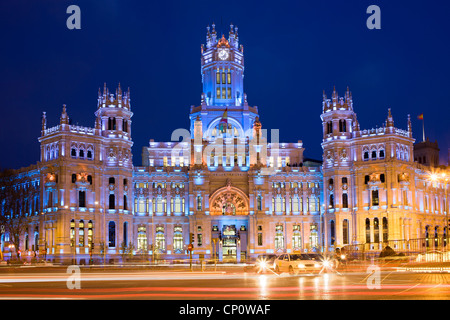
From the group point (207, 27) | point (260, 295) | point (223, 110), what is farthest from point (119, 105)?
point (260, 295)

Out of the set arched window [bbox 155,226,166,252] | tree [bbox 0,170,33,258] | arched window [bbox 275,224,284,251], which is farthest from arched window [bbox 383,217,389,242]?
tree [bbox 0,170,33,258]

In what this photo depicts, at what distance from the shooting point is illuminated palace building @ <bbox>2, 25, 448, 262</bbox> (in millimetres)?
106000

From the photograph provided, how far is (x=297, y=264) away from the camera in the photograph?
50625mm

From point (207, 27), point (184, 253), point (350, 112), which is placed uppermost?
point (207, 27)

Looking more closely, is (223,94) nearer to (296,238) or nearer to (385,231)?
(296,238)

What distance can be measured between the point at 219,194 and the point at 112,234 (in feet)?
66.9

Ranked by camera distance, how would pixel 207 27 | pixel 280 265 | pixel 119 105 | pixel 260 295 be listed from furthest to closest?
pixel 207 27
pixel 119 105
pixel 280 265
pixel 260 295

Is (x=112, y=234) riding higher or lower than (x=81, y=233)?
lower

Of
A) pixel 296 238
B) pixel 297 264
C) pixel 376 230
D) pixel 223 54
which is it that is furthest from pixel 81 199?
pixel 297 264

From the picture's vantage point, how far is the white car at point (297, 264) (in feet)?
165

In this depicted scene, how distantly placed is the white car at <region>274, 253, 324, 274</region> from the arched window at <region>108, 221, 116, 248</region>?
60.2 m
